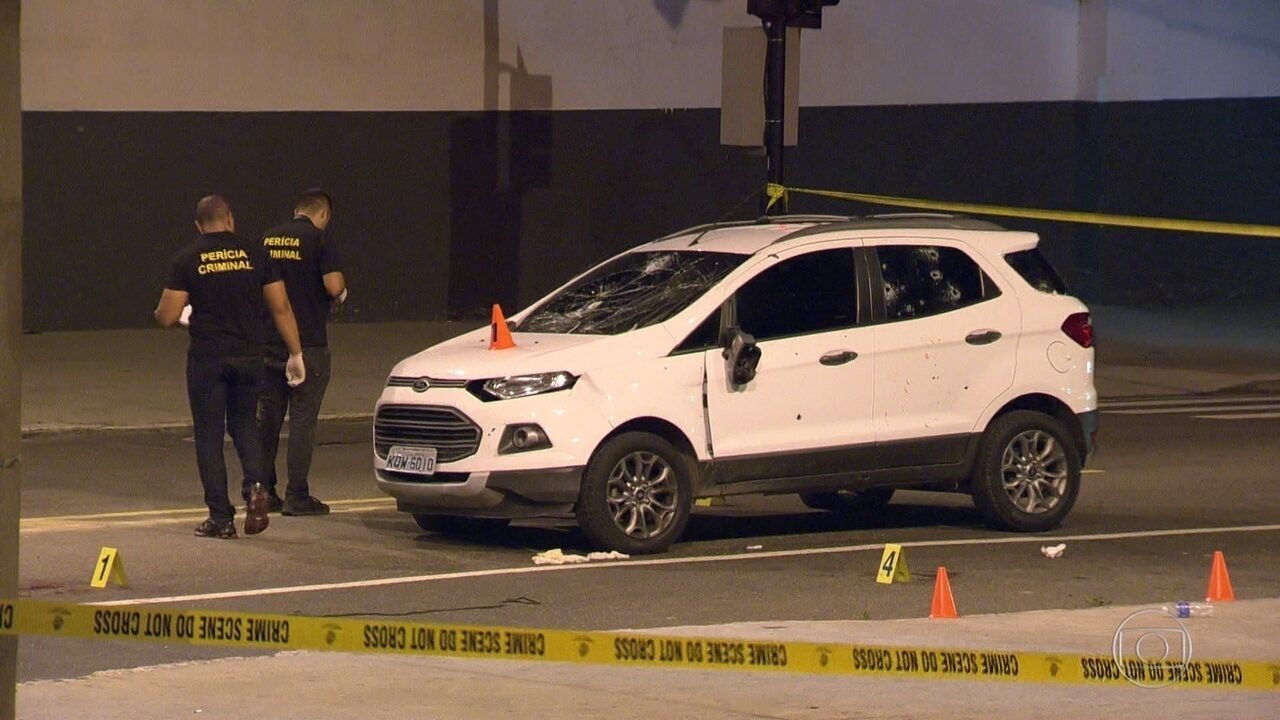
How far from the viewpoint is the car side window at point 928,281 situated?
40.2ft

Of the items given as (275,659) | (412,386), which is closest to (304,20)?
(412,386)

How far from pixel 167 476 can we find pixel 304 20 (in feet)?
34.1

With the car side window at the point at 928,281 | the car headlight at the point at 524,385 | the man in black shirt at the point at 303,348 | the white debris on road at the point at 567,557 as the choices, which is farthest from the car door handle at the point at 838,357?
the man in black shirt at the point at 303,348

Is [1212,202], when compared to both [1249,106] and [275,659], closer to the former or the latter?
[1249,106]

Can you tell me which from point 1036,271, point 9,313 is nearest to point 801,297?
point 1036,271

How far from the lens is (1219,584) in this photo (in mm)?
10211

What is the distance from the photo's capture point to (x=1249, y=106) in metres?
30.1

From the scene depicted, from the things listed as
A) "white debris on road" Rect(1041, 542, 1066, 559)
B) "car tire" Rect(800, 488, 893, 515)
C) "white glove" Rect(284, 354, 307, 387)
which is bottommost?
"white debris on road" Rect(1041, 542, 1066, 559)

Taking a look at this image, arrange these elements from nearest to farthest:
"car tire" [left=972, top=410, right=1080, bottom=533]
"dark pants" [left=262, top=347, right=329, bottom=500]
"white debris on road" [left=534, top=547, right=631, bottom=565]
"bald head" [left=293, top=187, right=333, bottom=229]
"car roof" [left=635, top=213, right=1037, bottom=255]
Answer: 1. "white debris on road" [left=534, top=547, right=631, bottom=565]
2. "car roof" [left=635, top=213, right=1037, bottom=255]
3. "car tire" [left=972, top=410, right=1080, bottom=533]
4. "dark pants" [left=262, top=347, right=329, bottom=500]
5. "bald head" [left=293, top=187, right=333, bottom=229]

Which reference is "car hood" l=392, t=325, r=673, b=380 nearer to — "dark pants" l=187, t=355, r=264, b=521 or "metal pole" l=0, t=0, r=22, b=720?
"dark pants" l=187, t=355, r=264, b=521

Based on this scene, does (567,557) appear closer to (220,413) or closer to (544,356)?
(544,356)

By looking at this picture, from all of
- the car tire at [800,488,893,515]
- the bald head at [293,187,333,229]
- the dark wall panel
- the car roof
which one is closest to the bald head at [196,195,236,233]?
the bald head at [293,187,333,229]

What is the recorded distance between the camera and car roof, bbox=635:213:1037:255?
482 inches

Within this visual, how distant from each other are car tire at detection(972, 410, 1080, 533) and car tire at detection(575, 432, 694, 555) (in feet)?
6.09
